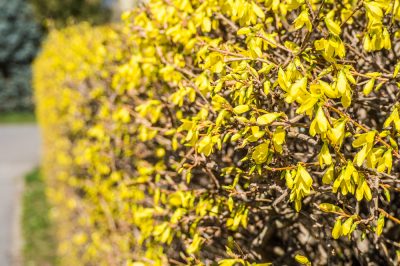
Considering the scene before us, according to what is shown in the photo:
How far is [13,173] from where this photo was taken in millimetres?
11297

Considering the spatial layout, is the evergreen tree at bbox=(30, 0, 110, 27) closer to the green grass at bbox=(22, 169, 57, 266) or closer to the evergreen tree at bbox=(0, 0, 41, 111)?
the evergreen tree at bbox=(0, 0, 41, 111)

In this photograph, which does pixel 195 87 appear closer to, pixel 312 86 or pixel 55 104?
pixel 312 86

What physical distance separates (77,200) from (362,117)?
11.1 feet

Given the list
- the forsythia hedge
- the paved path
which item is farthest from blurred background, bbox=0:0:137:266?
the forsythia hedge

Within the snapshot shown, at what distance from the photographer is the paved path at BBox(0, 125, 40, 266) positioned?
733 centimetres

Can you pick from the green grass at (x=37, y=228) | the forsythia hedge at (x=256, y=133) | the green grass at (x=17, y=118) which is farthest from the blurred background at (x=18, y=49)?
the forsythia hedge at (x=256, y=133)

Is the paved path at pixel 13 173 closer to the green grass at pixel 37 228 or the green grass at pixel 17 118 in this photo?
the green grass at pixel 37 228

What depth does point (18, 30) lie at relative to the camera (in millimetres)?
19547

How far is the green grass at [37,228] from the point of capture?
6.78m

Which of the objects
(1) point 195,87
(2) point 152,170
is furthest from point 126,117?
(1) point 195,87

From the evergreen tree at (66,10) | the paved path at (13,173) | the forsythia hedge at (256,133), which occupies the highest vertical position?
the forsythia hedge at (256,133)

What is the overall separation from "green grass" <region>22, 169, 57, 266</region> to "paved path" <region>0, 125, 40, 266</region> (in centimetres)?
12

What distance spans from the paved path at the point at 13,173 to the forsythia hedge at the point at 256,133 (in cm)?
372

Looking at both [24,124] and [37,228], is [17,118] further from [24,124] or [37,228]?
[37,228]
